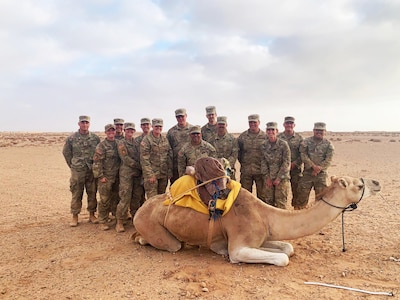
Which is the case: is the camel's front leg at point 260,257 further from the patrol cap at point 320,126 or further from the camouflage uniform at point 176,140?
the patrol cap at point 320,126

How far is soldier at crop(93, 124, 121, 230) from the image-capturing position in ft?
28.9

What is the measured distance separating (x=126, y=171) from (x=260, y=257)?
163 inches

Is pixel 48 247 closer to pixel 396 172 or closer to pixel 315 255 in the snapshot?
pixel 315 255

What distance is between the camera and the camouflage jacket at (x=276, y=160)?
853cm

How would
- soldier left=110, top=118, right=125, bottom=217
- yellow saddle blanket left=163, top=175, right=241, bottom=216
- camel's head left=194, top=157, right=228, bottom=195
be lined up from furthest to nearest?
1. soldier left=110, top=118, right=125, bottom=217
2. camel's head left=194, top=157, right=228, bottom=195
3. yellow saddle blanket left=163, top=175, right=241, bottom=216

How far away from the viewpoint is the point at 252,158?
9.34 m

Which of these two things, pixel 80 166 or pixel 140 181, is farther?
pixel 140 181

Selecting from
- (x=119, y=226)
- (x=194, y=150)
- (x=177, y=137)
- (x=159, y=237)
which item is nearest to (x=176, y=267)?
(x=159, y=237)

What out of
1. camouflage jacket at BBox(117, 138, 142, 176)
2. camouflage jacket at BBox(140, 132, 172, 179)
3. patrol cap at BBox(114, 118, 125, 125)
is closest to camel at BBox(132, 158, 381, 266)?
camouflage jacket at BBox(140, 132, 172, 179)

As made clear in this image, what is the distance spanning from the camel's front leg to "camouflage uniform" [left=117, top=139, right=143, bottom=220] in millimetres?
3533

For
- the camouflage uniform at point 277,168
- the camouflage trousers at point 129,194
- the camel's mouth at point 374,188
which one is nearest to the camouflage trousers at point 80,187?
the camouflage trousers at point 129,194

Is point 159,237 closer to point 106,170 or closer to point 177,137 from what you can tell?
point 106,170

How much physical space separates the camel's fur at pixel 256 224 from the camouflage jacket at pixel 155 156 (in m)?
1.95

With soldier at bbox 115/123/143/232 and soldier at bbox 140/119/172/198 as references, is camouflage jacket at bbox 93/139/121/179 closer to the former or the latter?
soldier at bbox 115/123/143/232
